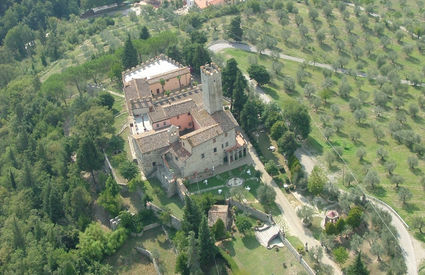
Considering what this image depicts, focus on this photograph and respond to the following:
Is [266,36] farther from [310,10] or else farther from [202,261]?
[202,261]

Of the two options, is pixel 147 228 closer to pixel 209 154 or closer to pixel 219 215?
pixel 219 215

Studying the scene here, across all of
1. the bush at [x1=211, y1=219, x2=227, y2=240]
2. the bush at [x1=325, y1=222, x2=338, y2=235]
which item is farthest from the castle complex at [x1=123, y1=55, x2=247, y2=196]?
Result: the bush at [x1=325, y1=222, x2=338, y2=235]

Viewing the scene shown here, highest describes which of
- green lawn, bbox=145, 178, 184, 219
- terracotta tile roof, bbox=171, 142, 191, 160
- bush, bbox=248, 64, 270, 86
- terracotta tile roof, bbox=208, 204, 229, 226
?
terracotta tile roof, bbox=171, 142, 191, 160

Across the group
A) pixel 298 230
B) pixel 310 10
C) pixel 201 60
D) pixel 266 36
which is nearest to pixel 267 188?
pixel 298 230

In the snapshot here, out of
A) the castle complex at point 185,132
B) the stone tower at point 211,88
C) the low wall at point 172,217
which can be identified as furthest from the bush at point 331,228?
the stone tower at point 211,88

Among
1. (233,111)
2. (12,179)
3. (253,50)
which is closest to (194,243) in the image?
(233,111)

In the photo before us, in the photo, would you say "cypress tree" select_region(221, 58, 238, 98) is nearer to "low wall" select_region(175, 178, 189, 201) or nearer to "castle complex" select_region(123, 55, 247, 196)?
"castle complex" select_region(123, 55, 247, 196)
